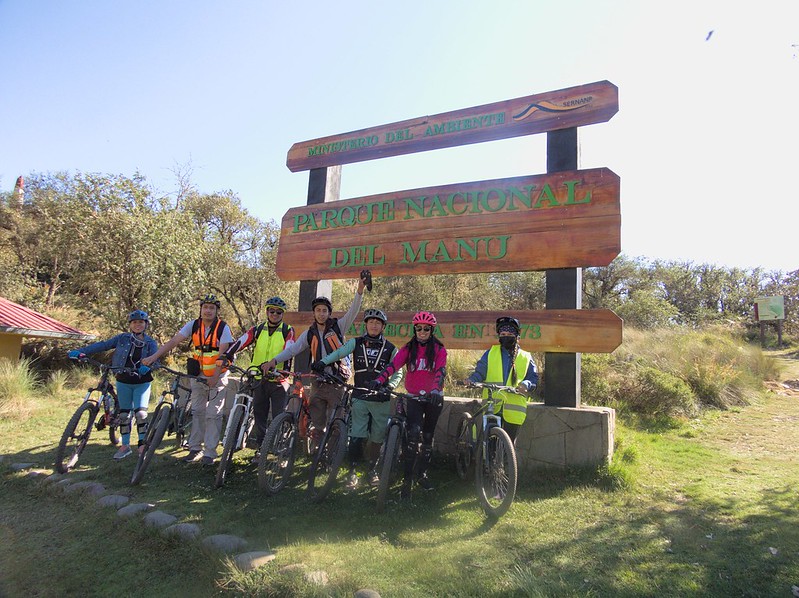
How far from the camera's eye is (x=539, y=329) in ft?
17.3

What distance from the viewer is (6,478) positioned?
5.23 meters

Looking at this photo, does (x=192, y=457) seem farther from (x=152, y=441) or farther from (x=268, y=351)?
(x=268, y=351)

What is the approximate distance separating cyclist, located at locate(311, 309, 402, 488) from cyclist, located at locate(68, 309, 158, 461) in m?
2.58

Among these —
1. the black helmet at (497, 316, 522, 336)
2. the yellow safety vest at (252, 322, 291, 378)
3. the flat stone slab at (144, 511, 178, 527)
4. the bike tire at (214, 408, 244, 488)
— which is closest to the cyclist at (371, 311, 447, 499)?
the black helmet at (497, 316, 522, 336)

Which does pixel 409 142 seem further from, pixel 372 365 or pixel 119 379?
pixel 119 379

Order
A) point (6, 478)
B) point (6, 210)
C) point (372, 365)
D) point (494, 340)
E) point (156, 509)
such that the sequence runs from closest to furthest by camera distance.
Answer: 1. point (156, 509)
2. point (372, 365)
3. point (6, 478)
4. point (494, 340)
5. point (6, 210)

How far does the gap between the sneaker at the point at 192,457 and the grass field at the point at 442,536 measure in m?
0.21

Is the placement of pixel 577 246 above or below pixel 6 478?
above

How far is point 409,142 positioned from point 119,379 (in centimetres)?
501

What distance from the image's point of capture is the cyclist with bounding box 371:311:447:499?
14.9 ft

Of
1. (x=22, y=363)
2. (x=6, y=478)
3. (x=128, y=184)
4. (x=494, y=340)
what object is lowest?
(x=6, y=478)

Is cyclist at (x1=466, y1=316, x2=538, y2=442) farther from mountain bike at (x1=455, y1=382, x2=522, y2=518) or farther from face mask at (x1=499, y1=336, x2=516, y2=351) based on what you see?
mountain bike at (x1=455, y1=382, x2=522, y2=518)

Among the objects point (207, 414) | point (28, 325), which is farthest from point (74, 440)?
point (28, 325)

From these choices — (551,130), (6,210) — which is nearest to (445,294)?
(551,130)
